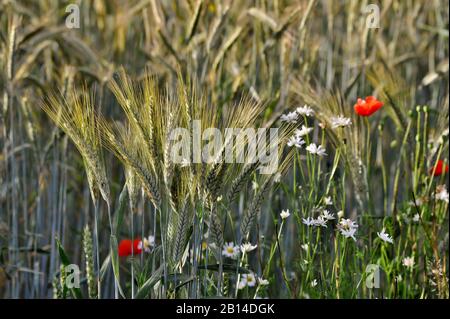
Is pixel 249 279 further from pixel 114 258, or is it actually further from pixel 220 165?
pixel 220 165

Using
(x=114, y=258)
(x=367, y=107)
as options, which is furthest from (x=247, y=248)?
(x=367, y=107)

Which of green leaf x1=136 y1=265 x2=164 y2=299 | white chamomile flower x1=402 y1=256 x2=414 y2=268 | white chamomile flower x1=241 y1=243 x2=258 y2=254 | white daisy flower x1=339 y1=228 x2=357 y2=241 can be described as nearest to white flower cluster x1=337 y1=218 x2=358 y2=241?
white daisy flower x1=339 y1=228 x2=357 y2=241

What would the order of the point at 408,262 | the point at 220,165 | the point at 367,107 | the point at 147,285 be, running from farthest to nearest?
the point at 408,262
the point at 367,107
the point at 147,285
the point at 220,165

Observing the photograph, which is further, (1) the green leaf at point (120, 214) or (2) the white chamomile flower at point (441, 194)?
(2) the white chamomile flower at point (441, 194)

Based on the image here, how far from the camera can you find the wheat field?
1959 millimetres

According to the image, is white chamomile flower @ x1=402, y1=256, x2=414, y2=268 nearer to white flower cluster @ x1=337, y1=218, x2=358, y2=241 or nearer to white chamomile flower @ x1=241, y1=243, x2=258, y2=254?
white flower cluster @ x1=337, y1=218, x2=358, y2=241

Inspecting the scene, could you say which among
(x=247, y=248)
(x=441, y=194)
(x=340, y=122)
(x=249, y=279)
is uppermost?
(x=340, y=122)

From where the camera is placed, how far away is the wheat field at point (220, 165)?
6.43ft

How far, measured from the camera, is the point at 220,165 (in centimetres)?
188

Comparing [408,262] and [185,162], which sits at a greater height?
[185,162]

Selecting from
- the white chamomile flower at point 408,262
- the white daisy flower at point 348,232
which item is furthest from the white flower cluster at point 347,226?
the white chamomile flower at point 408,262

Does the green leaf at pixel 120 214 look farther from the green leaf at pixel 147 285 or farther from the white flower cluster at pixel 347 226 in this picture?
the white flower cluster at pixel 347 226
